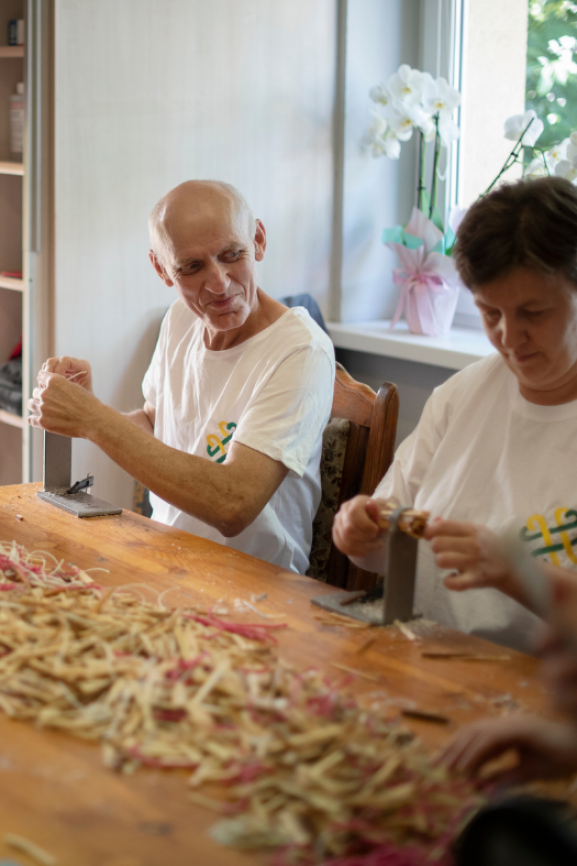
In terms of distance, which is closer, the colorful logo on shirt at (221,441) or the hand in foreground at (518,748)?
the hand in foreground at (518,748)

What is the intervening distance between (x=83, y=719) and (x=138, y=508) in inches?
73.2

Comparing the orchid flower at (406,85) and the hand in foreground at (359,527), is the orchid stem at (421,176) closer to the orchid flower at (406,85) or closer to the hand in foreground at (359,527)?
the orchid flower at (406,85)

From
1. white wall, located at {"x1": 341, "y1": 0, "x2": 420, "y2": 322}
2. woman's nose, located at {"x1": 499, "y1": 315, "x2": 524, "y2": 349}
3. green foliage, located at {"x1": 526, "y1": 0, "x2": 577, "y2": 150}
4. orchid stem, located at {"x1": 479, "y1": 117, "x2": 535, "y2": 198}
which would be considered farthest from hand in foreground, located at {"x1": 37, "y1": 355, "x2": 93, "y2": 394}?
green foliage, located at {"x1": 526, "y1": 0, "x2": 577, "y2": 150}

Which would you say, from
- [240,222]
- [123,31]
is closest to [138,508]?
[240,222]

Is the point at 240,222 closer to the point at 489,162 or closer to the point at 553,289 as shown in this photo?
the point at 553,289

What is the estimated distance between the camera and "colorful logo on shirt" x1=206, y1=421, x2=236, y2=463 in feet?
5.93

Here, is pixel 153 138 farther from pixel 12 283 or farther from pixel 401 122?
pixel 401 122

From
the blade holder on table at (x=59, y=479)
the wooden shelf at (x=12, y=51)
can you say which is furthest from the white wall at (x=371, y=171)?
the blade holder on table at (x=59, y=479)

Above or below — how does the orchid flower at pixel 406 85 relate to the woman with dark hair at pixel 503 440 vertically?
above

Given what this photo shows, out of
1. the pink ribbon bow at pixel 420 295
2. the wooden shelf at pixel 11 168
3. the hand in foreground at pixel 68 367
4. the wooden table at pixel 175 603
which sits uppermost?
the wooden shelf at pixel 11 168

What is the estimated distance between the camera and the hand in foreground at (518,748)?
79 cm

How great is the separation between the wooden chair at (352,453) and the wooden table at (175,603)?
44cm

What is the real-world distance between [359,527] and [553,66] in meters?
2.10

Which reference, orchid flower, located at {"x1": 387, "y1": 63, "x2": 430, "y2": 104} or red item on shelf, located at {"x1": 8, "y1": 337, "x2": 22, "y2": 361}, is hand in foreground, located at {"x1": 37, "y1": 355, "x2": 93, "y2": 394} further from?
orchid flower, located at {"x1": 387, "y1": 63, "x2": 430, "y2": 104}
